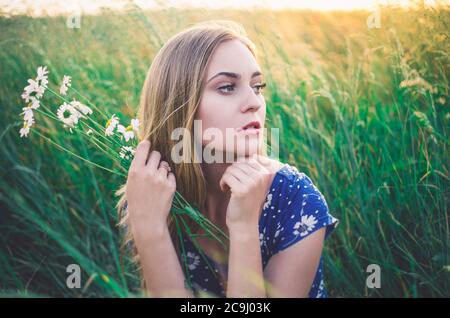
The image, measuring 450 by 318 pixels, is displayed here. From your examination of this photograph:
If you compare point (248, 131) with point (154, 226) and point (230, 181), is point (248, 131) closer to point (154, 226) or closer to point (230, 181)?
point (230, 181)

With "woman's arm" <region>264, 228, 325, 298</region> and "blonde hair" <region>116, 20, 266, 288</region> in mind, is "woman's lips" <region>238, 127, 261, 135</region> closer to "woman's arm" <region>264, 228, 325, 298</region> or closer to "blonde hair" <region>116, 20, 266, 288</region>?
"blonde hair" <region>116, 20, 266, 288</region>

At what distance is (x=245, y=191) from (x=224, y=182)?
0.38 ft

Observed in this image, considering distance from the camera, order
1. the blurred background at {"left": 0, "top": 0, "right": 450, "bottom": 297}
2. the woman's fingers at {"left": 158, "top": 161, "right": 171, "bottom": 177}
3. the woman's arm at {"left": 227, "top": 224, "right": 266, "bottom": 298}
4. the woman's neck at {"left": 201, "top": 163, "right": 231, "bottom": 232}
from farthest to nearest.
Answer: the blurred background at {"left": 0, "top": 0, "right": 450, "bottom": 297}, the woman's neck at {"left": 201, "top": 163, "right": 231, "bottom": 232}, the woman's fingers at {"left": 158, "top": 161, "right": 171, "bottom": 177}, the woman's arm at {"left": 227, "top": 224, "right": 266, "bottom": 298}

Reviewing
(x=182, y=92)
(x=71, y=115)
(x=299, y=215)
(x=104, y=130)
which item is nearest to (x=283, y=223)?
(x=299, y=215)

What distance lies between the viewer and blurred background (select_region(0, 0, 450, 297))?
6.48 ft

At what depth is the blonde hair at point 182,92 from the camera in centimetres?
160

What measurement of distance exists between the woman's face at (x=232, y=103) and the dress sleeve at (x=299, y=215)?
0.25m

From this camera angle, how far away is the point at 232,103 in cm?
154

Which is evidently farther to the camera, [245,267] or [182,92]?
[182,92]

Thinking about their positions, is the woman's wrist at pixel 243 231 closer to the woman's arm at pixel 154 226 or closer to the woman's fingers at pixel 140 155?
the woman's arm at pixel 154 226

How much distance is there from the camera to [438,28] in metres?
1.96

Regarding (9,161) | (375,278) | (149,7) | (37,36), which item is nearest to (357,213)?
(375,278)

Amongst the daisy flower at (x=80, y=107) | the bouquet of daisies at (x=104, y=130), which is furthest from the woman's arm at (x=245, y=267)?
the daisy flower at (x=80, y=107)

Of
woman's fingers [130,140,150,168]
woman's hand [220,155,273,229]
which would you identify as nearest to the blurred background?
woman's fingers [130,140,150,168]
